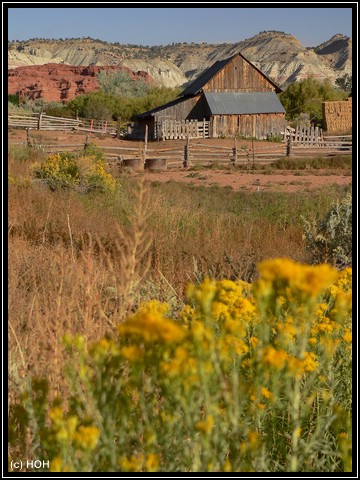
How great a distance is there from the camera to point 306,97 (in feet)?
148

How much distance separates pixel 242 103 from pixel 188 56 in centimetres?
11678

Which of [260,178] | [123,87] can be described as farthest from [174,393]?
[123,87]

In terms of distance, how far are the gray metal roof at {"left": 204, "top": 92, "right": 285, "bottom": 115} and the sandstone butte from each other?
114ft

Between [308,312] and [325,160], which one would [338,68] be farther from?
[308,312]

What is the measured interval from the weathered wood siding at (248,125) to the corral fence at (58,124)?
22.1 ft

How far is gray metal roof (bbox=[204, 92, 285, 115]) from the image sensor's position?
1469 inches

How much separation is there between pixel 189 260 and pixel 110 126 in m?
40.5

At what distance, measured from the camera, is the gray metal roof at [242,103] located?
122ft

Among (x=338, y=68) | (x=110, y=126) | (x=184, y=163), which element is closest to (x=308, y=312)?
(x=184, y=163)

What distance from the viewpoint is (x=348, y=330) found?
2410 mm

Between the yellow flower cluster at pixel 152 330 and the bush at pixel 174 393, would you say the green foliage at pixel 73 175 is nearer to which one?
the bush at pixel 174 393

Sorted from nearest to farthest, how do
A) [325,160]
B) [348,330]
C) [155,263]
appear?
[348,330]
[155,263]
[325,160]

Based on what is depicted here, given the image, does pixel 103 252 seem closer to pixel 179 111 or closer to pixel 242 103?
pixel 179 111

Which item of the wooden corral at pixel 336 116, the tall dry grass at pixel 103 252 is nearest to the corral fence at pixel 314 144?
the wooden corral at pixel 336 116
